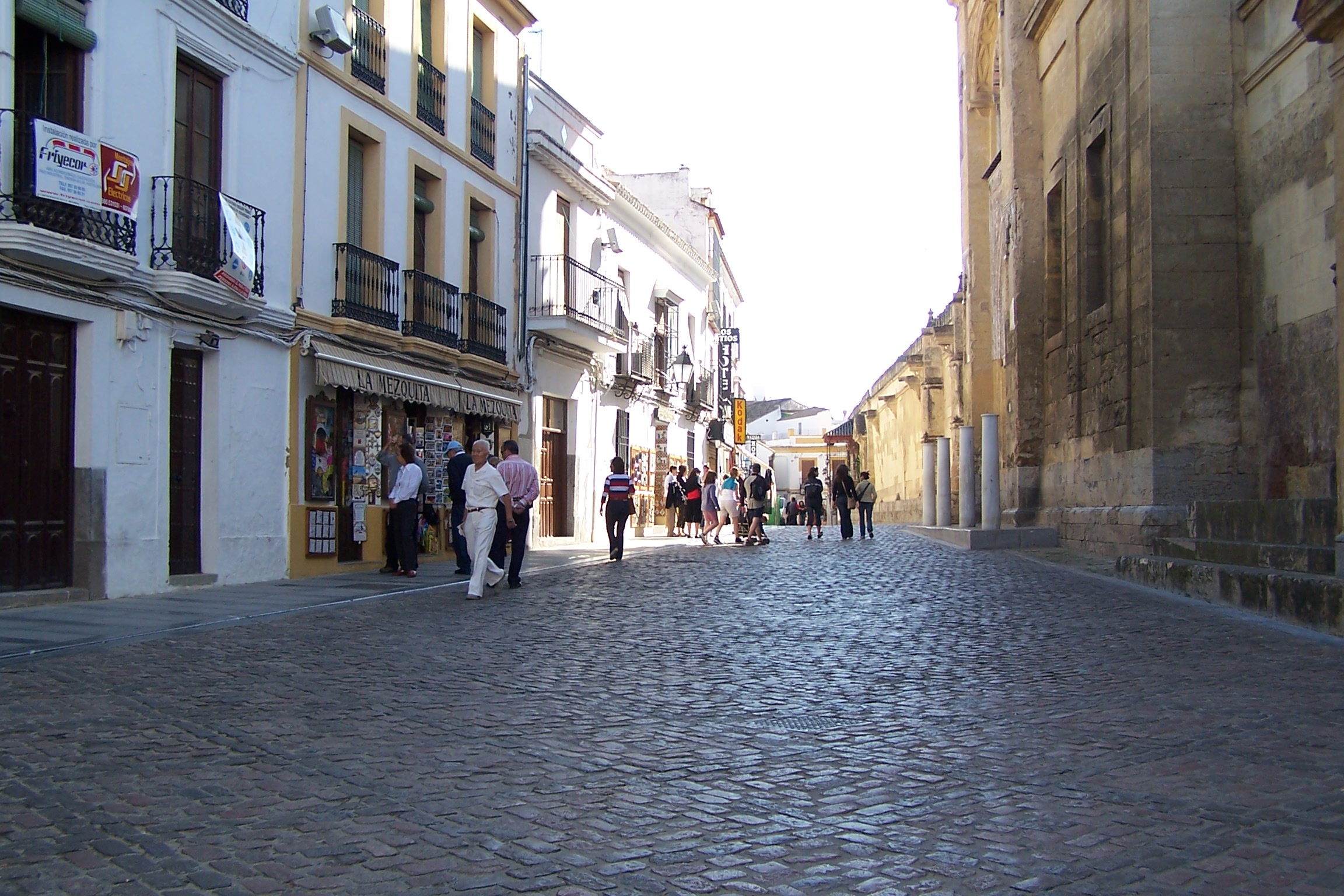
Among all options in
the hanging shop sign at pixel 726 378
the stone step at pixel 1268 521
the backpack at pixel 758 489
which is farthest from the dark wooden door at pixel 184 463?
the hanging shop sign at pixel 726 378

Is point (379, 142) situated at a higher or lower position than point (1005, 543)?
higher

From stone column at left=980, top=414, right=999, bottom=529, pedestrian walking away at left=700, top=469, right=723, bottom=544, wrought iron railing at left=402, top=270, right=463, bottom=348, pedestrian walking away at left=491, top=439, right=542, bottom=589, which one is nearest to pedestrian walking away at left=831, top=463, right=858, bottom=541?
pedestrian walking away at left=700, top=469, right=723, bottom=544

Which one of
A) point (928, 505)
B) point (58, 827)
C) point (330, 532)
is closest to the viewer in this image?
point (58, 827)

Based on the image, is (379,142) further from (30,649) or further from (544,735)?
(544,735)

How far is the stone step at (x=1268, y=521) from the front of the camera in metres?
8.82

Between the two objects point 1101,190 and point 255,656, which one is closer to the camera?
point 255,656

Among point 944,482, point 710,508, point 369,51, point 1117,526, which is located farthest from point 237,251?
point 944,482

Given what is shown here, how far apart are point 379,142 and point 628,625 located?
10151 millimetres

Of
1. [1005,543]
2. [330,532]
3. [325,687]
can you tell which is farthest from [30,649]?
[1005,543]

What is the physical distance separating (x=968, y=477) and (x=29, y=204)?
1630 centimetres

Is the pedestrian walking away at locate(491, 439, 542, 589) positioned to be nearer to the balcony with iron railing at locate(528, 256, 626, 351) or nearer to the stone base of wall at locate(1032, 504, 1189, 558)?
the stone base of wall at locate(1032, 504, 1189, 558)

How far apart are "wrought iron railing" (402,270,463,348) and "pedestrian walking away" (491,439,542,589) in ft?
15.7

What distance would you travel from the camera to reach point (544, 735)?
519cm

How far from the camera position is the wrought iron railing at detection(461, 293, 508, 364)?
63.6 feet
